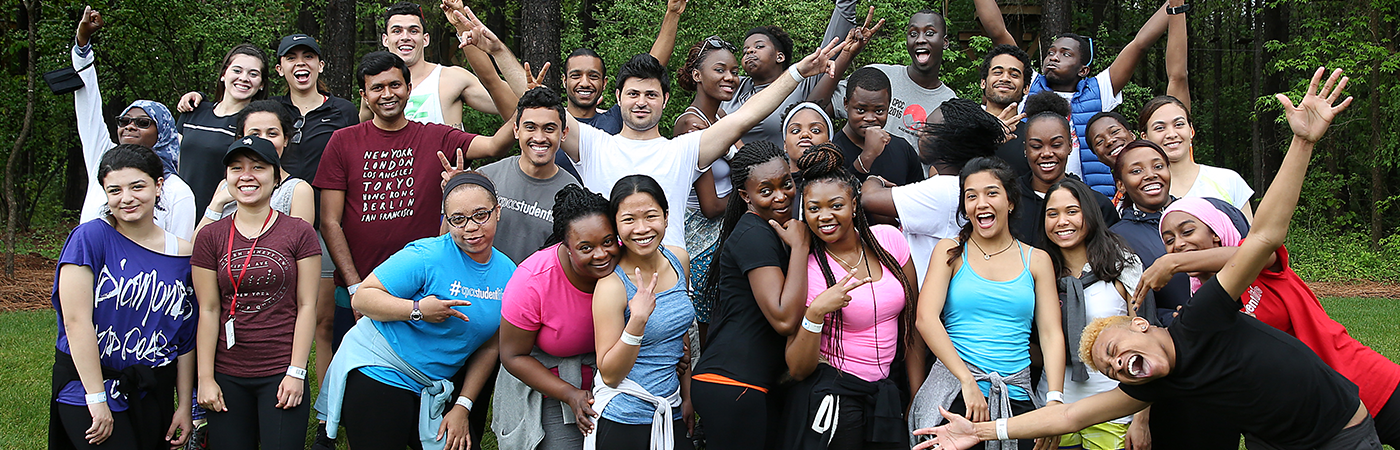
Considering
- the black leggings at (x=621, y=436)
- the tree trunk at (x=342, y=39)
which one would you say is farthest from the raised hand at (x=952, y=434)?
the tree trunk at (x=342, y=39)

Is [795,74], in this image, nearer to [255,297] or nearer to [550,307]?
[550,307]

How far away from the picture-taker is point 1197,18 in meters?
28.2

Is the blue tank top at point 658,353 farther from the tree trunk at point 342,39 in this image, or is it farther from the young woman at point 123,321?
the tree trunk at point 342,39

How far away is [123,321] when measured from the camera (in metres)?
4.28

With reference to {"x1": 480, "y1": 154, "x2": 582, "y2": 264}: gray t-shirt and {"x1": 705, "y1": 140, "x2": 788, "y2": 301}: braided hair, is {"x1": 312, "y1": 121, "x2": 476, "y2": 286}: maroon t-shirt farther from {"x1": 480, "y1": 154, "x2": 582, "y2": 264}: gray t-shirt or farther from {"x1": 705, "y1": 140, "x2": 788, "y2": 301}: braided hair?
{"x1": 705, "y1": 140, "x2": 788, "y2": 301}: braided hair

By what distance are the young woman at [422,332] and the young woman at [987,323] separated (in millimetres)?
2009

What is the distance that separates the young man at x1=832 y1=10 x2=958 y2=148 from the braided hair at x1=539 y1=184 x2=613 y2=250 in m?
2.77

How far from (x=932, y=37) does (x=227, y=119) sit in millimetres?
4615

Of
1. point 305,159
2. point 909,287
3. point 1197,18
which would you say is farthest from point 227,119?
point 1197,18

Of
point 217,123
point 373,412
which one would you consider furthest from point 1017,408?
point 217,123

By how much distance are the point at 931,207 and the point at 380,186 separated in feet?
9.63

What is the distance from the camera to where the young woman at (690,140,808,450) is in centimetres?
388

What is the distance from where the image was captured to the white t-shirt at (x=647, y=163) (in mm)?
5020

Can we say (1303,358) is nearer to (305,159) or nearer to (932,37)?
(932,37)
